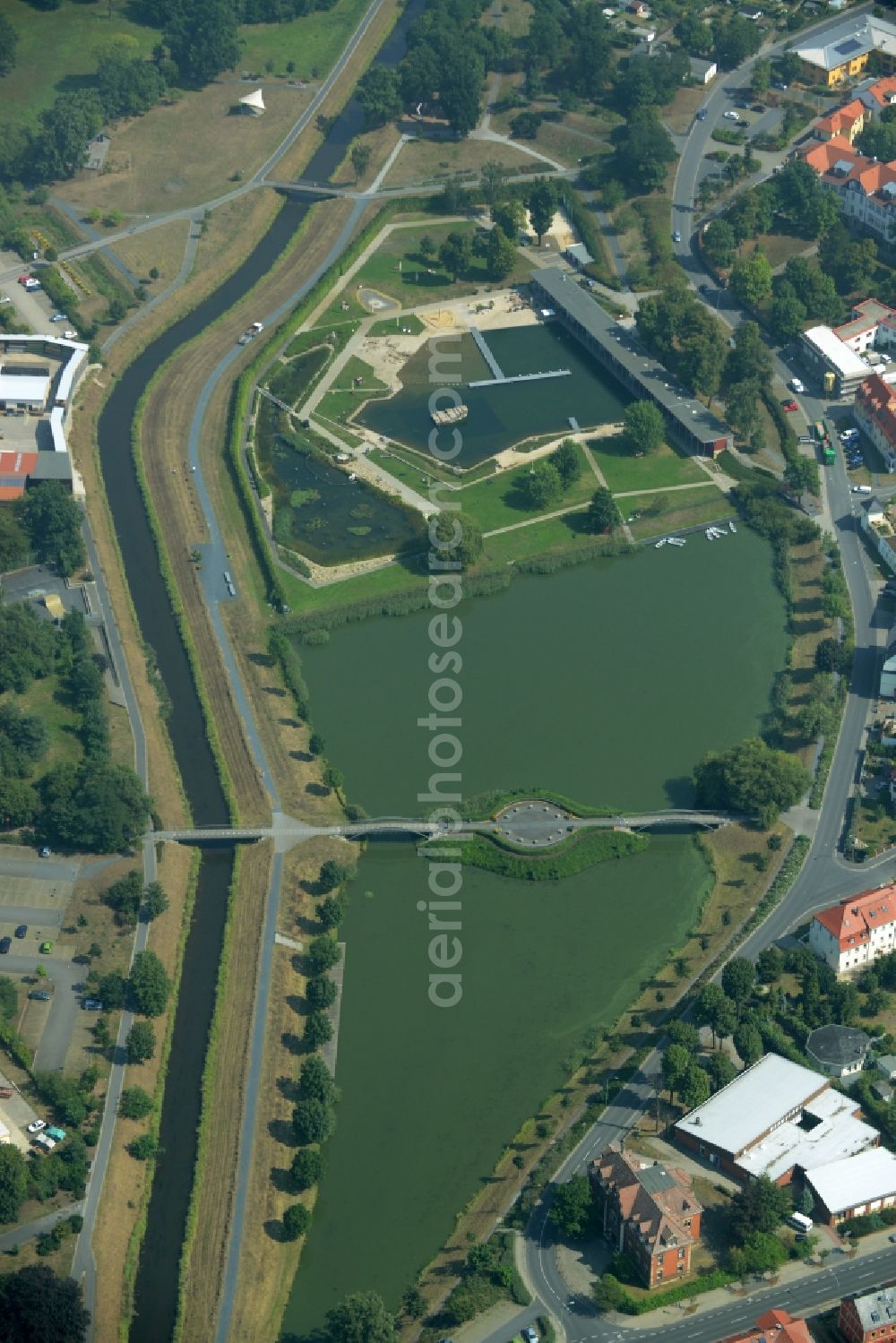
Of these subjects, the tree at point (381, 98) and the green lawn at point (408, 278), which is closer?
the green lawn at point (408, 278)

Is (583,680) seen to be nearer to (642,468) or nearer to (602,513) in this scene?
(602,513)

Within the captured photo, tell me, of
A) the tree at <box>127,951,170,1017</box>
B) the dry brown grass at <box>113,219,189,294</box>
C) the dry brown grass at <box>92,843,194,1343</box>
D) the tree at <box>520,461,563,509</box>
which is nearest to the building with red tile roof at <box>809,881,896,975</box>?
the tree at <box>127,951,170,1017</box>

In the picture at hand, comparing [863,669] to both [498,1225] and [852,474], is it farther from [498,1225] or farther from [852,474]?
[498,1225]

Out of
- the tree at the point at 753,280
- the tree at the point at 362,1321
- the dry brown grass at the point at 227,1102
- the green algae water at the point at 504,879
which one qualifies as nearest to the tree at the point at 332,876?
the green algae water at the point at 504,879

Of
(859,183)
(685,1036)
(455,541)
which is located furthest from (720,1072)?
(859,183)

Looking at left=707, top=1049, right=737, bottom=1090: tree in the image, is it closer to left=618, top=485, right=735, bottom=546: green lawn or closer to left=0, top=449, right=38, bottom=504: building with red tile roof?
left=618, top=485, right=735, bottom=546: green lawn

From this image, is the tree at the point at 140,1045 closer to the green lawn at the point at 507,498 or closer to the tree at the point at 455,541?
the tree at the point at 455,541
